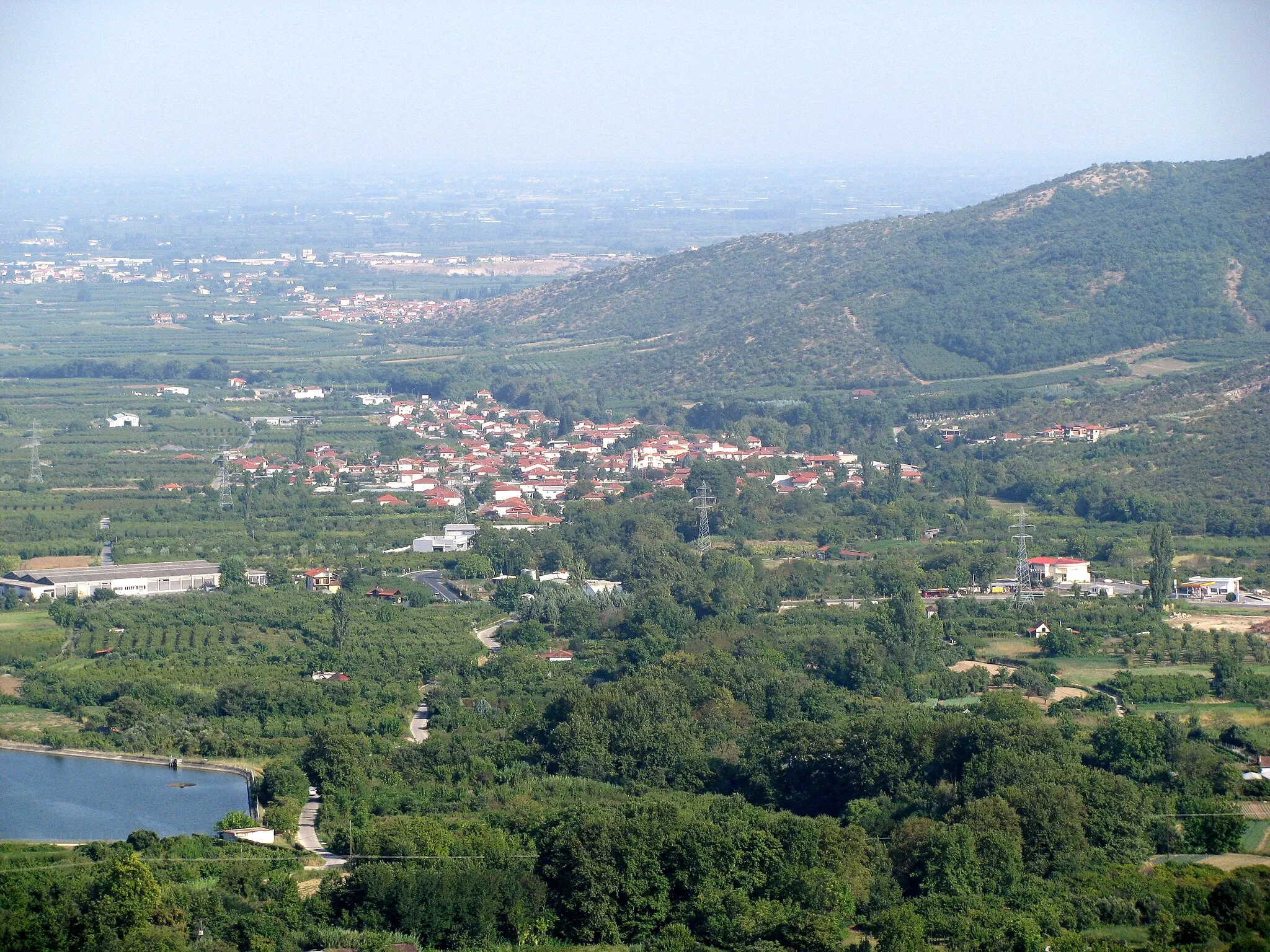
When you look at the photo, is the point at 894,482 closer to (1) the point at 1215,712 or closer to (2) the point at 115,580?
(1) the point at 1215,712

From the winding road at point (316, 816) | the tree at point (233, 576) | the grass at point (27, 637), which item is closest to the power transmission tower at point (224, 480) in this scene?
the tree at point (233, 576)

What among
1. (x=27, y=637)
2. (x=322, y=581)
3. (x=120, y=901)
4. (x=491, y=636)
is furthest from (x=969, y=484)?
(x=120, y=901)

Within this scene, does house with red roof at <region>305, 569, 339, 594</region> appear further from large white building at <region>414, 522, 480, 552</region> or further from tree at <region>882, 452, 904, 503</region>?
tree at <region>882, 452, 904, 503</region>

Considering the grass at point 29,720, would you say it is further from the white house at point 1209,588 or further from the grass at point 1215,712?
the white house at point 1209,588

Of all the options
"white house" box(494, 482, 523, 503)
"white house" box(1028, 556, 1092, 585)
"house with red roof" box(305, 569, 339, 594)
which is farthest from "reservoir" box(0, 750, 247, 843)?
"white house" box(494, 482, 523, 503)

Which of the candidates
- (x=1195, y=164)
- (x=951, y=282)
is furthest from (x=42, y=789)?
(x=1195, y=164)

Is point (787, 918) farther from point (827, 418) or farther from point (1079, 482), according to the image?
A: point (827, 418)
